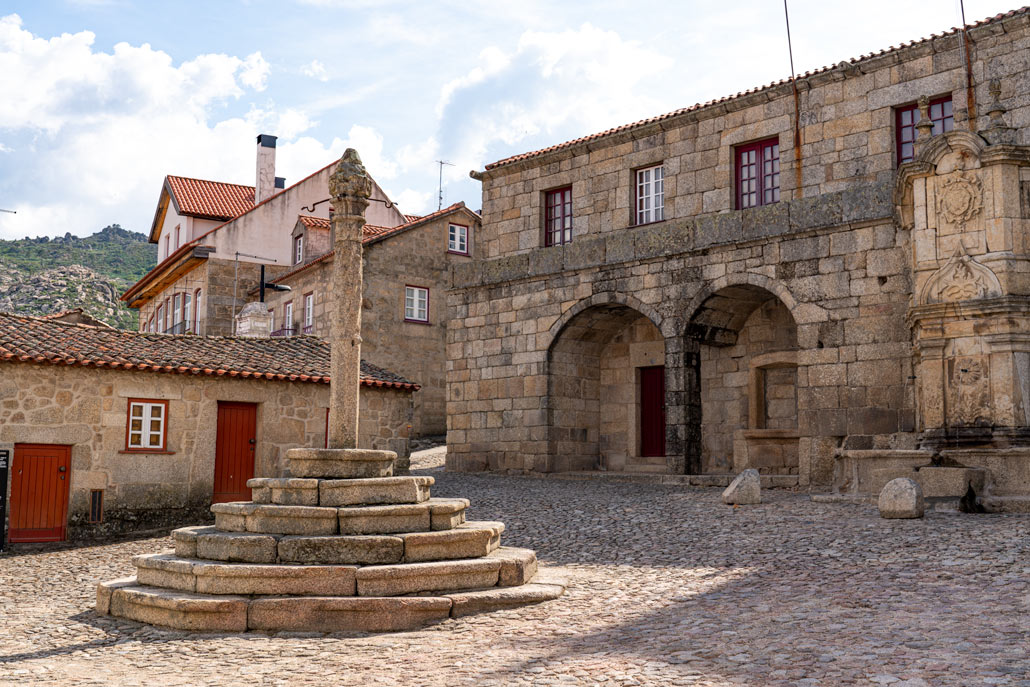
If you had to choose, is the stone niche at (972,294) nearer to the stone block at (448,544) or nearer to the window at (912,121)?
the window at (912,121)

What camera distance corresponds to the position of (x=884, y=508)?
9.27 meters

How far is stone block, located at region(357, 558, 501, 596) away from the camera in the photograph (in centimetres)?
639

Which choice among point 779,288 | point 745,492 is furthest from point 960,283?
point 779,288

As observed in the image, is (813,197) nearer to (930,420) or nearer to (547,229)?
(930,420)

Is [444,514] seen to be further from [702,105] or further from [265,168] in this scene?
[265,168]

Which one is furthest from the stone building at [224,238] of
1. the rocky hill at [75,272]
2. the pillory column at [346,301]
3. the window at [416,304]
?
the pillory column at [346,301]

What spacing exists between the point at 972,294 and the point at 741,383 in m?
6.01

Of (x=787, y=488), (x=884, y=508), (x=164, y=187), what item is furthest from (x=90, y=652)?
(x=164, y=187)

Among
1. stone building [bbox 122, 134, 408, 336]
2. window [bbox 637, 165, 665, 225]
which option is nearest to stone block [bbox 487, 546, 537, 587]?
window [bbox 637, 165, 665, 225]

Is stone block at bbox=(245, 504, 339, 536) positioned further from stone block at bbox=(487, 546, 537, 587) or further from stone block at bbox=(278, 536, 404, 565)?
stone block at bbox=(487, 546, 537, 587)

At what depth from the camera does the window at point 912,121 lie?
13453mm

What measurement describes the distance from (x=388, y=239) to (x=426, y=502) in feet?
56.7

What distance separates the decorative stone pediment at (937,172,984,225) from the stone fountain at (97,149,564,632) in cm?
670

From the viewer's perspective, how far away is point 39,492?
1146 cm
